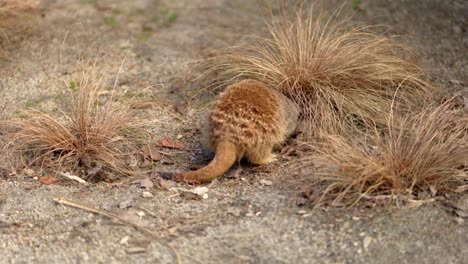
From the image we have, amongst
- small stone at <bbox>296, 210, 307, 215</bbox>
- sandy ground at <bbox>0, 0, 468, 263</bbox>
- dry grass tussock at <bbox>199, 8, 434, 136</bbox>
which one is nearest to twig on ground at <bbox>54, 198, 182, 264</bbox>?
sandy ground at <bbox>0, 0, 468, 263</bbox>

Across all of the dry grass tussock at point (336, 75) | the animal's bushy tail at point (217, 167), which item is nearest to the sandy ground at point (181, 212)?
the animal's bushy tail at point (217, 167)

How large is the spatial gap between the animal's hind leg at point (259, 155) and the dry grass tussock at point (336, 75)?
0.56m

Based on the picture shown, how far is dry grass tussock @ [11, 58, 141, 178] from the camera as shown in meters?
5.66

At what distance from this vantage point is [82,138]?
18.9 feet

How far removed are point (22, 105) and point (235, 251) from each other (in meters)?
3.05

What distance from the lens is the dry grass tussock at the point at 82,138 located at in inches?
223

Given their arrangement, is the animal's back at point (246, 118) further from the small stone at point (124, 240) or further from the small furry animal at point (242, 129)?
the small stone at point (124, 240)

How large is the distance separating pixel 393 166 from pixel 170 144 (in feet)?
6.36

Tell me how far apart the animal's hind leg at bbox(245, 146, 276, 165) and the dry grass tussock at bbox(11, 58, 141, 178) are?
95cm

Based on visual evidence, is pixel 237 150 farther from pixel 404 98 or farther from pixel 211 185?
pixel 404 98

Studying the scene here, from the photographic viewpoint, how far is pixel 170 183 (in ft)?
17.7

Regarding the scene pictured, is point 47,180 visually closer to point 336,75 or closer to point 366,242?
point 366,242

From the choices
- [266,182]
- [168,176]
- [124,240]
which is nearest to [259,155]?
[266,182]

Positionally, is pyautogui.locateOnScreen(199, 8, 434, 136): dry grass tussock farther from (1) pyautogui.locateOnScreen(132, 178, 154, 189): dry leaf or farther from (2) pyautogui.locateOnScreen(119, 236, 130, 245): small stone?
(2) pyautogui.locateOnScreen(119, 236, 130, 245): small stone
